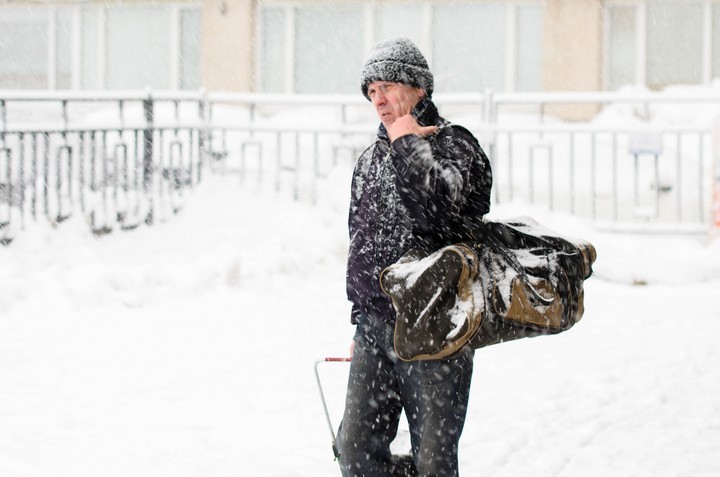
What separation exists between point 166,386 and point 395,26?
14.9m

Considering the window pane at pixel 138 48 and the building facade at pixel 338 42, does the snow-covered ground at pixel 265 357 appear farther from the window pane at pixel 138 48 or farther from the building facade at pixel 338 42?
the window pane at pixel 138 48

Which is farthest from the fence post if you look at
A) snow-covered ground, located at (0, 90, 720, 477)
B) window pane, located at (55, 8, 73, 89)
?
window pane, located at (55, 8, 73, 89)

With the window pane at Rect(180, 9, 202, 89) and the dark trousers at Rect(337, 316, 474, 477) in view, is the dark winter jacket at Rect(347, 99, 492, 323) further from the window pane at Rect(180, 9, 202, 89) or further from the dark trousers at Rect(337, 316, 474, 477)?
the window pane at Rect(180, 9, 202, 89)

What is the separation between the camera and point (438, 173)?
10.1ft

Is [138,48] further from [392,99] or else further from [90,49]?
[392,99]

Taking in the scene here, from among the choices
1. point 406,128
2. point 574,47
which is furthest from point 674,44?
point 406,128

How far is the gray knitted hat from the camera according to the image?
3.32m

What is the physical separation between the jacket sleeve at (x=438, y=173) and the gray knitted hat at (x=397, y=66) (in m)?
0.19

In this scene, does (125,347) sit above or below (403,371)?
below

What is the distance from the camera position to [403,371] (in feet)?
11.1

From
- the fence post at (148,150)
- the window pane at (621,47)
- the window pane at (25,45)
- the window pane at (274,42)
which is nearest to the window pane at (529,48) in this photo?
the window pane at (621,47)

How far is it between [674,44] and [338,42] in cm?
599

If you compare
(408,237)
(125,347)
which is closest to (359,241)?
(408,237)

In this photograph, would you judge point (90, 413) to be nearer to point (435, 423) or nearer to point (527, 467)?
point (527, 467)
